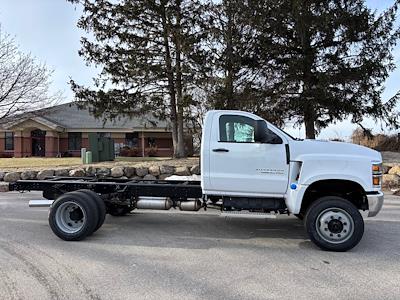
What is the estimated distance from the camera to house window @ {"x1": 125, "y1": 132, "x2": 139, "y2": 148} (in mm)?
37219

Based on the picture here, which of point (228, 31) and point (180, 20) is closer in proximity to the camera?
point (228, 31)

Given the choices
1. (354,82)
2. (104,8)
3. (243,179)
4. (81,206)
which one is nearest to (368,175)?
(243,179)

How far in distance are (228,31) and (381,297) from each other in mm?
16289

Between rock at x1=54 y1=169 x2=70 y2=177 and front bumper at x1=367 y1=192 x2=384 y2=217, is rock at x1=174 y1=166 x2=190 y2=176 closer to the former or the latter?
rock at x1=54 y1=169 x2=70 y2=177

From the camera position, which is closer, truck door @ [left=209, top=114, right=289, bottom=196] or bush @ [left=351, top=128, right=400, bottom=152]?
truck door @ [left=209, top=114, right=289, bottom=196]

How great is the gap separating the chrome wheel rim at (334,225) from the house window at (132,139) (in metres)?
32.3

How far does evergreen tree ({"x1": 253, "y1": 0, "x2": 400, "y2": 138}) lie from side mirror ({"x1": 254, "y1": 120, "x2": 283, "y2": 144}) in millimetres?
12158

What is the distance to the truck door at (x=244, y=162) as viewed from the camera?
245 inches

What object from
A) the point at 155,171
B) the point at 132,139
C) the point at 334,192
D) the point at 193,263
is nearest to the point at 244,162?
the point at 334,192

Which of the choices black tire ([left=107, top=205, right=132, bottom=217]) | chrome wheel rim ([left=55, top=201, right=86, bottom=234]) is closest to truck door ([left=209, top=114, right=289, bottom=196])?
chrome wheel rim ([left=55, top=201, right=86, bottom=234])

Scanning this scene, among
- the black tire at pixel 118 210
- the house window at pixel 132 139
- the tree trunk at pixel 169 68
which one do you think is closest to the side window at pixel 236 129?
the black tire at pixel 118 210

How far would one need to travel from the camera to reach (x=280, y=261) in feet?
18.0

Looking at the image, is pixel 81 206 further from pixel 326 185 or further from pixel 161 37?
pixel 161 37

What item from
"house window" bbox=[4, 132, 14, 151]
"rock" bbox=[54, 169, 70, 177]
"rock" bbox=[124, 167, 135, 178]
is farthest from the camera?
"house window" bbox=[4, 132, 14, 151]
